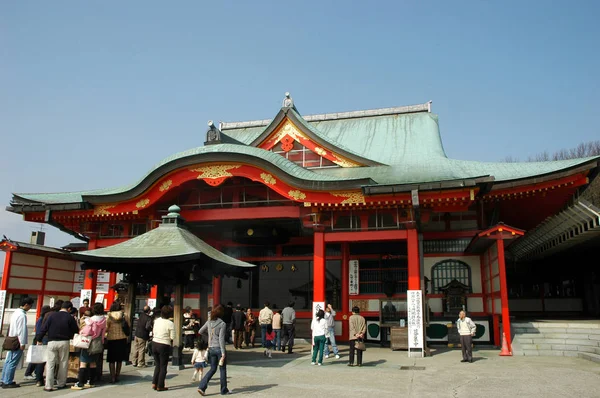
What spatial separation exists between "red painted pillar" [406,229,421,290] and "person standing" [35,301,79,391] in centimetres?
982

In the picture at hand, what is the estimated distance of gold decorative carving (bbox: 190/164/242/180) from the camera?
17.6 metres

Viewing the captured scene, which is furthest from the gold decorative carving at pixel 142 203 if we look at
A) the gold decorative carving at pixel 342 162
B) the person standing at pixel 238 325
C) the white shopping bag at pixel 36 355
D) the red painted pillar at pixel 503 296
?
the red painted pillar at pixel 503 296

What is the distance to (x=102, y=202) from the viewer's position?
1880cm

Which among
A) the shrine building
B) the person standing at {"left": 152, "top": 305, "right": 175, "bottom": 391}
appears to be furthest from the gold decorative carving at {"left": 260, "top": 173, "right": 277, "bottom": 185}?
the person standing at {"left": 152, "top": 305, "right": 175, "bottom": 391}

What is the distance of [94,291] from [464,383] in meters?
14.5

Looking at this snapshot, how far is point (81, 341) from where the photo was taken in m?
10.2

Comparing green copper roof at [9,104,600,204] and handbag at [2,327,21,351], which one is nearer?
handbag at [2,327,21,351]

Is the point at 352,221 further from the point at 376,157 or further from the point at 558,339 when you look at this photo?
the point at 558,339

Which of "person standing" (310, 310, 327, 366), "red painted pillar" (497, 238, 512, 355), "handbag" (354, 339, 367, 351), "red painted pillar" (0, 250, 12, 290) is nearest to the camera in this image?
"handbag" (354, 339, 367, 351)

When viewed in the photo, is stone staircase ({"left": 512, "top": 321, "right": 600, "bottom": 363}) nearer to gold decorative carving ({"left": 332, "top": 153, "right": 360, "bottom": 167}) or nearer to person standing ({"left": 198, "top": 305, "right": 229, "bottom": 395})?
gold decorative carving ({"left": 332, "top": 153, "right": 360, "bottom": 167})

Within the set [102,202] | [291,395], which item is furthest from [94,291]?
[291,395]

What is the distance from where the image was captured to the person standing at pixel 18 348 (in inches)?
414

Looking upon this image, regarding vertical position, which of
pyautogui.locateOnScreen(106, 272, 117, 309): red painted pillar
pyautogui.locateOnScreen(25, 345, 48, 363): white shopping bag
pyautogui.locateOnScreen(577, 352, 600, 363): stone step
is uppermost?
pyautogui.locateOnScreen(106, 272, 117, 309): red painted pillar

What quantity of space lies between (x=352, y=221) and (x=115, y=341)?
9213mm
